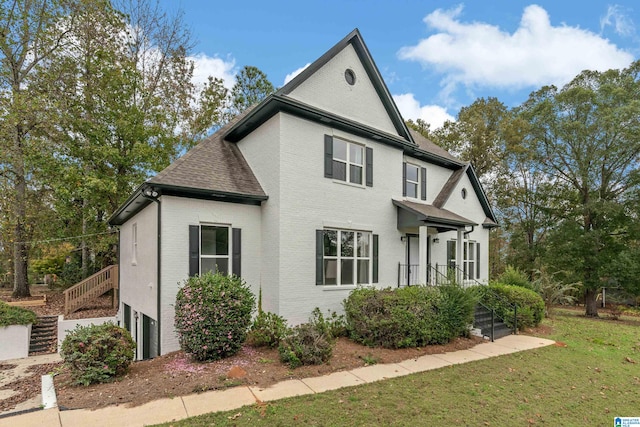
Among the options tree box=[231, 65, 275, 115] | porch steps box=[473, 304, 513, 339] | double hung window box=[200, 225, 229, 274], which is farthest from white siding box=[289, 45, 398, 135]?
tree box=[231, 65, 275, 115]

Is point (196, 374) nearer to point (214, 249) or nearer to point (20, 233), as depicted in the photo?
point (214, 249)

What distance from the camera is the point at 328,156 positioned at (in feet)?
→ 33.1

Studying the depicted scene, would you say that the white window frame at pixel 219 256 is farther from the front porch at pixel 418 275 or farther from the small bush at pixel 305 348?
the front porch at pixel 418 275

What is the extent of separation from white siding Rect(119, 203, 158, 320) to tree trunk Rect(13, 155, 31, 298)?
968 cm

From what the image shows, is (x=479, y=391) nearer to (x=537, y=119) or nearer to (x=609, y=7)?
(x=609, y=7)

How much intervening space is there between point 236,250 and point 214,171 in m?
2.39

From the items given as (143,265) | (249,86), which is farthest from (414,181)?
(249,86)

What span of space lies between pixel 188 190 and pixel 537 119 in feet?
71.6

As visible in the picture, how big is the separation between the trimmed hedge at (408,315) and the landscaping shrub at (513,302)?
258cm

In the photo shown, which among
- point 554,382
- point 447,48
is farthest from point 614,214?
point 554,382

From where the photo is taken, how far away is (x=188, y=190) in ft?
28.0

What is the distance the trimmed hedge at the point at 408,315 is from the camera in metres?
8.61

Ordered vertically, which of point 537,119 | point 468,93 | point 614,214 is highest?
point 468,93

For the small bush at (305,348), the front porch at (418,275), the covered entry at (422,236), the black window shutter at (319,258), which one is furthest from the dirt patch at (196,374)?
the covered entry at (422,236)
